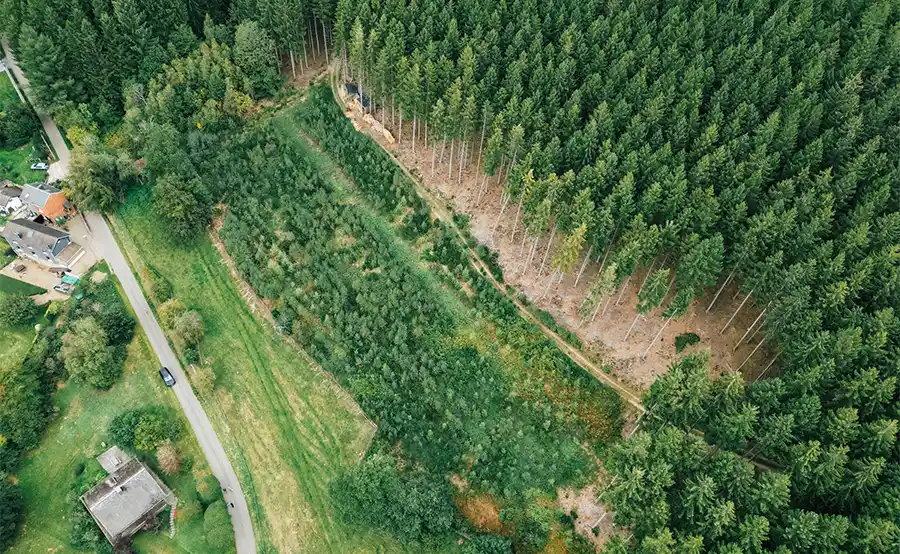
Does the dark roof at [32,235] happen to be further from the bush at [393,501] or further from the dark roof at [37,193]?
the bush at [393,501]

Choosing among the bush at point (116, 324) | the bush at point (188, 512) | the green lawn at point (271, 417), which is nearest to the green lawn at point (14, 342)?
the bush at point (116, 324)

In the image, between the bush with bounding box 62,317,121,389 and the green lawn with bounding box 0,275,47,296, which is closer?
the bush with bounding box 62,317,121,389

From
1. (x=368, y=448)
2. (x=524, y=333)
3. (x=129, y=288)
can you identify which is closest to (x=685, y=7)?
(x=524, y=333)

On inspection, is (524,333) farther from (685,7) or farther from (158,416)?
(685,7)

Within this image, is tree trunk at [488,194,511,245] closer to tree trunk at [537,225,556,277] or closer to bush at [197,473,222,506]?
tree trunk at [537,225,556,277]

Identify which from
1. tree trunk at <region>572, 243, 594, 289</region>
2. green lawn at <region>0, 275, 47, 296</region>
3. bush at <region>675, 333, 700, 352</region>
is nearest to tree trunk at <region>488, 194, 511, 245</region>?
tree trunk at <region>572, 243, 594, 289</region>

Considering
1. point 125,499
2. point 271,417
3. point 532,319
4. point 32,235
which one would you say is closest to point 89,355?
point 125,499
